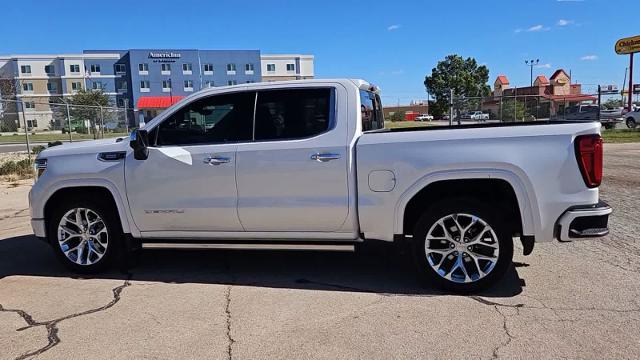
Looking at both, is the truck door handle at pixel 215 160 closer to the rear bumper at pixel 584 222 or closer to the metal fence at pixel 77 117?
the rear bumper at pixel 584 222

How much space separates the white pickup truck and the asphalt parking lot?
1.26 feet

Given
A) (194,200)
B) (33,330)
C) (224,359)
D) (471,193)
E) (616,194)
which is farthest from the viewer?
(616,194)

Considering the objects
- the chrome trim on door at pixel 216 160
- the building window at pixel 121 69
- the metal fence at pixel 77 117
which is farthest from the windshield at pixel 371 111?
the building window at pixel 121 69

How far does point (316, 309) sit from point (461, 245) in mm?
1380

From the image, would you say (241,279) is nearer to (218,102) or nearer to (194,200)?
(194,200)

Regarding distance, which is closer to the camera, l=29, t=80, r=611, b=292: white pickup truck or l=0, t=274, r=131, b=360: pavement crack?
l=0, t=274, r=131, b=360: pavement crack

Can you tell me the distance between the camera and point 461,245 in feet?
14.6

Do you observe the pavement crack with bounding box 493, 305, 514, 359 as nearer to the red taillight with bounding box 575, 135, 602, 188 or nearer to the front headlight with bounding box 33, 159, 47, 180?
the red taillight with bounding box 575, 135, 602, 188

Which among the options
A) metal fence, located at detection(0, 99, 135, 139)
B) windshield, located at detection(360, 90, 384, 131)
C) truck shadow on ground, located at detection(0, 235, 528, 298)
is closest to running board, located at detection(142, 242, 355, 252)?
truck shadow on ground, located at detection(0, 235, 528, 298)

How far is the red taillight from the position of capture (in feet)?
13.3

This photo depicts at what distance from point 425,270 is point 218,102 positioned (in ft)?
8.43

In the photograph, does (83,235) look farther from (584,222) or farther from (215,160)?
(584,222)

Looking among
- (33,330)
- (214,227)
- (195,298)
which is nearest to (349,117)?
(214,227)

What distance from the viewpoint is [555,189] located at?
414 centimetres
